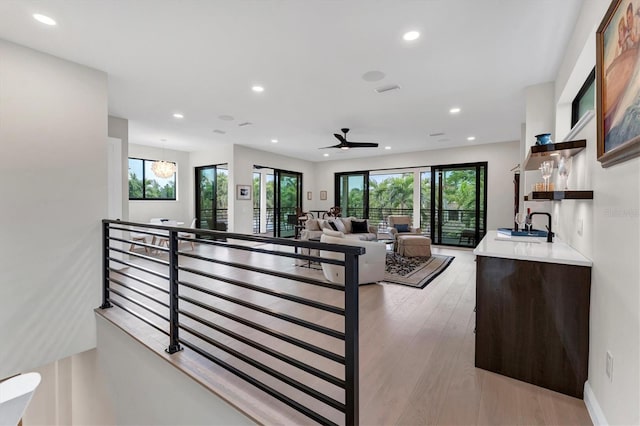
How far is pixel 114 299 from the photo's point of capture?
3381 millimetres

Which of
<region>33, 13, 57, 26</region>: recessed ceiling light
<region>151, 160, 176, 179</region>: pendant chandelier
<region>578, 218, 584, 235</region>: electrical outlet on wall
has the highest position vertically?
<region>33, 13, 57, 26</region>: recessed ceiling light

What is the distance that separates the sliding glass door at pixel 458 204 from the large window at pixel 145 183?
7618 millimetres

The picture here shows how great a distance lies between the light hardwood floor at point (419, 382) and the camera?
1605mm

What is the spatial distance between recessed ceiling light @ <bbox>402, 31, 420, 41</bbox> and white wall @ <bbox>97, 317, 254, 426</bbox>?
3.22 metres

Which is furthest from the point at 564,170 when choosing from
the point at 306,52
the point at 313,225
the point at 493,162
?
the point at 493,162

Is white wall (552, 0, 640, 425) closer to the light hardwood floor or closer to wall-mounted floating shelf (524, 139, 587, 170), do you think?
wall-mounted floating shelf (524, 139, 587, 170)

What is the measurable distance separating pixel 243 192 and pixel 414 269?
15.6ft

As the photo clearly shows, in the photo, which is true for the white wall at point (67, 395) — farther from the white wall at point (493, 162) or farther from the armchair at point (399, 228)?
the white wall at point (493, 162)

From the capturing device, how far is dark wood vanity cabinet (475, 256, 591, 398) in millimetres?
1745

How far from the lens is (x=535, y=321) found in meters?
1.85

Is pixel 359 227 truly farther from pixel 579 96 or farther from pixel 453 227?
pixel 579 96

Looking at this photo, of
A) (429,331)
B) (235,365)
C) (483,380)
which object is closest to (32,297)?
(235,365)

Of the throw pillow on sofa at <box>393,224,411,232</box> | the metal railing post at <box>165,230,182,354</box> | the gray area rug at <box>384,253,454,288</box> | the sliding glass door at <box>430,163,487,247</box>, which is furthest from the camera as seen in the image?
the sliding glass door at <box>430,163,487,247</box>

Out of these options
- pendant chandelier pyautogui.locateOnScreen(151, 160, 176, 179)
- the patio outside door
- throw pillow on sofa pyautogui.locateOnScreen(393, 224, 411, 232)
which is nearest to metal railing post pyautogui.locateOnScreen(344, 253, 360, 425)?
throw pillow on sofa pyautogui.locateOnScreen(393, 224, 411, 232)
